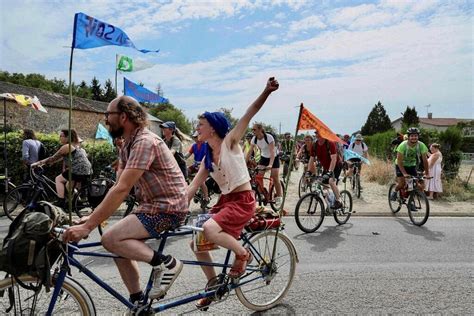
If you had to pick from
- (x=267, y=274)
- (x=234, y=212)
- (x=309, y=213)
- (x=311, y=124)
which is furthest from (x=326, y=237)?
Result: (x=234, y=212)

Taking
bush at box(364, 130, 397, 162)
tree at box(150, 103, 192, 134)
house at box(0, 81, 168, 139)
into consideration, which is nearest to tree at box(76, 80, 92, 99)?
tree at box(150, 103, 192, 134)

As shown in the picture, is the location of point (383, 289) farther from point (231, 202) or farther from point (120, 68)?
point (120, 68)

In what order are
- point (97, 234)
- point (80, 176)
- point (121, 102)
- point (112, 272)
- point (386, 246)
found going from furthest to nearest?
point (80, 176) < point (97, 234) < point (386, 246) < point (112, 272) < point (121, 102)

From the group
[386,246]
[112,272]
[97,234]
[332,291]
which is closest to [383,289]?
[332,291]

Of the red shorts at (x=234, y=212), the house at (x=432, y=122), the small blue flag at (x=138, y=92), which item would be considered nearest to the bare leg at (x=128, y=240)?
the red shorts at (x=234, y=212)

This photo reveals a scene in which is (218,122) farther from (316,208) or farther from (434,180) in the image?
(434,180)

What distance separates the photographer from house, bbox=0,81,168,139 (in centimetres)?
3049

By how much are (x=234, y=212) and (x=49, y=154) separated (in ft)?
30.7

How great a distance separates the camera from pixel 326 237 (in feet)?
22.5

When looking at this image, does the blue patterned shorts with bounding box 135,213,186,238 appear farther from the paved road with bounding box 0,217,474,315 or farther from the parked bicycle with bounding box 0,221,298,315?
the paved road with bounding box 0,217,474,315

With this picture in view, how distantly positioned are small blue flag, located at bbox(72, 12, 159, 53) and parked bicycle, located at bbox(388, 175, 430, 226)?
21.1 ft

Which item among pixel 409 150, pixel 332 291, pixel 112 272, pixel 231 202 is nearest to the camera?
pixel 231 202

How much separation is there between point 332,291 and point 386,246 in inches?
93.6

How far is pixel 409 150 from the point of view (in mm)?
8562
